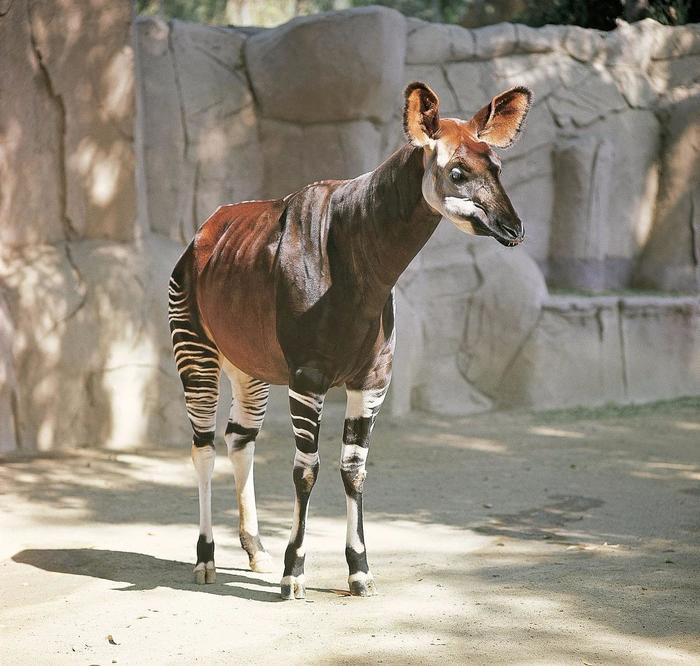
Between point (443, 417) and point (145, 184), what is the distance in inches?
129

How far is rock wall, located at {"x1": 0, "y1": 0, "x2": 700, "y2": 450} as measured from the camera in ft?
27.7

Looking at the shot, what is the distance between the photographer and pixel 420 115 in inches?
170

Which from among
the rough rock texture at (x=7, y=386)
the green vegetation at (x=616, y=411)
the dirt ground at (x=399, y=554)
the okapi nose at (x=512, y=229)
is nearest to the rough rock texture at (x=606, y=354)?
the green vegetation at (x=616, y=411)

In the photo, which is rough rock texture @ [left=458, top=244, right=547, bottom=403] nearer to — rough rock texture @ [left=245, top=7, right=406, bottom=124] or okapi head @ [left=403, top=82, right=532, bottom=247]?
rough rock texture @ [left=245, top=7, right=406, bottom=124]

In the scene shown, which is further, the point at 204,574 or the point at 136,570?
the point at 136,570

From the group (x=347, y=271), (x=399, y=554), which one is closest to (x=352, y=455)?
(x=347, y=271)

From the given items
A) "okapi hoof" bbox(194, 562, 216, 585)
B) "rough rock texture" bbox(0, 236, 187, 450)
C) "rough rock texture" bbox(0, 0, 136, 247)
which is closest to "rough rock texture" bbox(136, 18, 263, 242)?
"rough rock texture" bbox(0, 0, 136, 247)

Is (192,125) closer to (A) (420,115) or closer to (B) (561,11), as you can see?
(A) (420,115)

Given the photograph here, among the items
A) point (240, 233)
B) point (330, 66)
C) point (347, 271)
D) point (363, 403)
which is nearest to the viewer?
point (347, 271)

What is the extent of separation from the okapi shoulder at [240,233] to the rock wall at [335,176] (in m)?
3.41

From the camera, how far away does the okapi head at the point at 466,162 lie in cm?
416

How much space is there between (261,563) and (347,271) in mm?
1539

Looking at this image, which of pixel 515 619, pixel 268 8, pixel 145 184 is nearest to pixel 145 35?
pixel 145 184

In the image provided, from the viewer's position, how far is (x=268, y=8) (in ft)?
89.3
